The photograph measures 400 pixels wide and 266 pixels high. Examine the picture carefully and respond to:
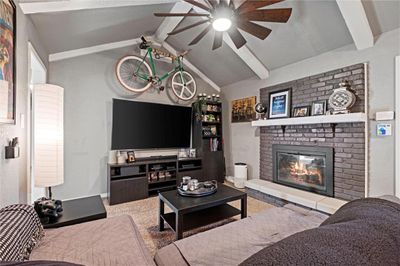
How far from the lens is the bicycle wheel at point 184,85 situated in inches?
169

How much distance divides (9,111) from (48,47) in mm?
2051

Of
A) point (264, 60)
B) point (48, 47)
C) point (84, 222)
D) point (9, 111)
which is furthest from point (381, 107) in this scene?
point (48, 47)

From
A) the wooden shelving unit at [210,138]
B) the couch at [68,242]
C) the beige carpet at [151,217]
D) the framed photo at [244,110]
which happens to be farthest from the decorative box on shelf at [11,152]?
the framed photo at [244,110]

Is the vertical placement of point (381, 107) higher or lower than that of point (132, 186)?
higher

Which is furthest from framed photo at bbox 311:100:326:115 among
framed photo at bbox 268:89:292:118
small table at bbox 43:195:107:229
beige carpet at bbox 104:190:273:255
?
small table at bbox 43:195:107:229

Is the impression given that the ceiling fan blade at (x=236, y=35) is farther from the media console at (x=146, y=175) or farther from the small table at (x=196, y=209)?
the media console at (x=146, y=175)

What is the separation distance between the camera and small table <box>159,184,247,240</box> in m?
1.97

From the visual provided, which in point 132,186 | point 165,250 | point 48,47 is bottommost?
point 132,186

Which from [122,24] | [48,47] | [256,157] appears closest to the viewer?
[48,47]

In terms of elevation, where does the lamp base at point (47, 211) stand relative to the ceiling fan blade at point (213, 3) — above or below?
below

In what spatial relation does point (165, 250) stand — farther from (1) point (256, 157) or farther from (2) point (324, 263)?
(1) point (256, 157)

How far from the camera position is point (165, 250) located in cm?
121

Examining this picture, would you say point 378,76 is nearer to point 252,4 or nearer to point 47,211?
point 252,4

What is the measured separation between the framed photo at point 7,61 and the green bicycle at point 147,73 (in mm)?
2088
